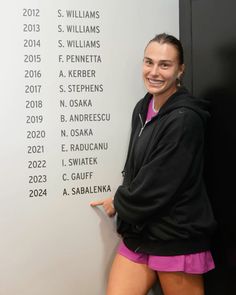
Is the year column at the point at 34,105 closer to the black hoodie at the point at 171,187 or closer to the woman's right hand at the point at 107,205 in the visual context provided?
the woman's right hand at the point at 107,205

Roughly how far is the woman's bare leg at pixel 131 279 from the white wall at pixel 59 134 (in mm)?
248

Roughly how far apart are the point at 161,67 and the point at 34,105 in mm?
533

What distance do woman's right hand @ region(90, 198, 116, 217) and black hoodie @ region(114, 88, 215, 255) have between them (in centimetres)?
17

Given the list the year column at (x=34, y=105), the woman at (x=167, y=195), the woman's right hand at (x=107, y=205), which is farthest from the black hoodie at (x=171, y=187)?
the year column at (x=34, y=105)

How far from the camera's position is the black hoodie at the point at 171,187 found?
1.45 metres

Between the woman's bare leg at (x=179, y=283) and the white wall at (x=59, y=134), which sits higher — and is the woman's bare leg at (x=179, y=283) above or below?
below

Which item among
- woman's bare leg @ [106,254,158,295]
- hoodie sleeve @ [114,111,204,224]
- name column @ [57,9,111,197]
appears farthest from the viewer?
name column @ [57,9,111,197]

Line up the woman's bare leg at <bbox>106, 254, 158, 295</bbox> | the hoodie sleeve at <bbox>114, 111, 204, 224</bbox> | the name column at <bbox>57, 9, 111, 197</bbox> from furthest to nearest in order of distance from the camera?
the name column at <bbox>57, 9, 111, 197</bbox> → the woman's bare leg at <bbox>106, 254, 158, 295</bbox> → the hoodie sleeve at <bbox>114, 111, 204, 224</bbox>

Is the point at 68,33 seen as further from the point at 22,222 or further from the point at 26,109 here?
the point at 22,222

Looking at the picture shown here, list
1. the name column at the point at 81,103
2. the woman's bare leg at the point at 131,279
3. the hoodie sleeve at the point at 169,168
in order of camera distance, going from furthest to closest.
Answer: the name column at the point at 81,103, the woman's bare leg at the point at 131,279, the hoodie sleeve at the point at 169,168

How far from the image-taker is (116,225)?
5.97 feet

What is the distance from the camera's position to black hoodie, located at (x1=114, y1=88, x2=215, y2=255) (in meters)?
1.45

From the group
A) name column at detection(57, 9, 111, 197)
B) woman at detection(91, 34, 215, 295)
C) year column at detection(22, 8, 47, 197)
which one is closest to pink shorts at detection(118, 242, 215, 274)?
woman at detection(91, 34, 215, 295)

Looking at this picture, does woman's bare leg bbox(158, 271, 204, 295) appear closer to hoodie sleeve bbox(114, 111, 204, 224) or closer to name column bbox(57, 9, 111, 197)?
hoodie sleeve bbox(114, 111, 204, 224)
